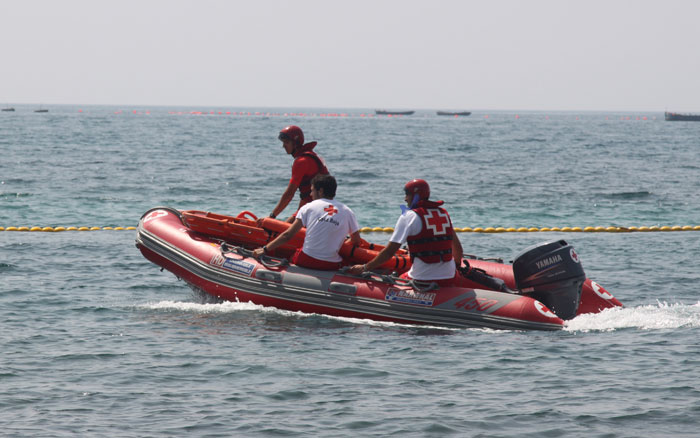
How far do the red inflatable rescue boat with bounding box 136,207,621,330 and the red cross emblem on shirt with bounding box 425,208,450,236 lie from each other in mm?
621

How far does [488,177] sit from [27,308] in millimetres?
23255

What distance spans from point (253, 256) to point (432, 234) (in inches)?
90.2

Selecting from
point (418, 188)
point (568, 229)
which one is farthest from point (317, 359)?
point (568, 229)

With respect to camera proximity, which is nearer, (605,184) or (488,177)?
(605,184)

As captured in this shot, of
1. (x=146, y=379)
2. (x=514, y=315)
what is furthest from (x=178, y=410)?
(x=514, y=315)

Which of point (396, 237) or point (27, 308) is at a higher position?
point (396, 237)

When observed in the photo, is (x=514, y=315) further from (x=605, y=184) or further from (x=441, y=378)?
(x=605, y=184)

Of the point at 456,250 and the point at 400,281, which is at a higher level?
the point at 456,250

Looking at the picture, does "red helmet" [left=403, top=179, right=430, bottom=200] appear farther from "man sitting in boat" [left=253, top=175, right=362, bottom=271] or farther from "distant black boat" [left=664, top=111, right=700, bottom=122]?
"distant black boat" [left=664, top=111, right=700, bottom=122]

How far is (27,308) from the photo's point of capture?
9.78 m

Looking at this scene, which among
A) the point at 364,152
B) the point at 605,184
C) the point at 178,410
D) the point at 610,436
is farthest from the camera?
the point at 364,152

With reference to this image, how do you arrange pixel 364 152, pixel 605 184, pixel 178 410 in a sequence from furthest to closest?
1. pixel 364 152
2. pixel 605 184
3. pixel 178 410

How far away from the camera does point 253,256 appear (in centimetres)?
973

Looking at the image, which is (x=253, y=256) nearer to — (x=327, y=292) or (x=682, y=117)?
(x=327, y=292)
